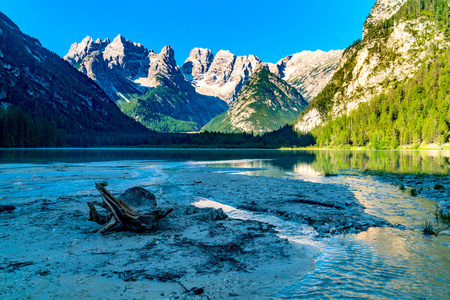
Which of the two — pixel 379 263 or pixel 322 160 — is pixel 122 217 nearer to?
pixel 379 263

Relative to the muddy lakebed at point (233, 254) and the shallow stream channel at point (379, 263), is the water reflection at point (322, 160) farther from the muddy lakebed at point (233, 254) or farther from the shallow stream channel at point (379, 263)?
the shallow stream channel at point (379, 263)

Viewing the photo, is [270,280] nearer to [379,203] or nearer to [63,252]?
[63,252]

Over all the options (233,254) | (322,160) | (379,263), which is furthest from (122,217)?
(322,160)

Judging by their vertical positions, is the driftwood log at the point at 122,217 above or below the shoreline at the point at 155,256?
above

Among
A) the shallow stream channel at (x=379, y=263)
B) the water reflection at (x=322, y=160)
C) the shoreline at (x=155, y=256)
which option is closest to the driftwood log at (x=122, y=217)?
the shoreline at (x=155, y=256)

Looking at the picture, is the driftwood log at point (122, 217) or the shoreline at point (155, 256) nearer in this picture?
the shoreline at point (155, 256)

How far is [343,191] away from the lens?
23406mm

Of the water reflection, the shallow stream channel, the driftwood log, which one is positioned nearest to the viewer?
the shallow stream channel

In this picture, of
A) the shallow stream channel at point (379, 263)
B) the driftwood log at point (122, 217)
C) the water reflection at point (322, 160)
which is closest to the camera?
the shallow stream channel at point (379, 263)

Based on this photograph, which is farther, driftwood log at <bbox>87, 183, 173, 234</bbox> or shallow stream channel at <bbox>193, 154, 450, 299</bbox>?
driftwood log at <bbox>87, 183, 173, 234</bbox>

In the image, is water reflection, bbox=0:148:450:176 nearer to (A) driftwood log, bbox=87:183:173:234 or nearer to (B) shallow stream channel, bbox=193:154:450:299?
(B) shallow stream channel, bbox=193:154:450:299

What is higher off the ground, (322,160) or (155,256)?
(322,160)

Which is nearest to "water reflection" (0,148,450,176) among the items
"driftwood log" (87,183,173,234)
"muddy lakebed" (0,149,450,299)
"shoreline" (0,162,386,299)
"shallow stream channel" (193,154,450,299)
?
"muddy lakebed" (0,149,450,299)

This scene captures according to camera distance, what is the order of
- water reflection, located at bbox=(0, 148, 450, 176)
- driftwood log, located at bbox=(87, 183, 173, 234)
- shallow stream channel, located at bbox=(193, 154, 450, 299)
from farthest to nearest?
water reflection, located at bbox=(0, 148, 450, 176) → driftwood log, located at bbox=(87, 183, 173, 234) → shallow stream channel, located at bbox=(193, 154, 450, 299)
